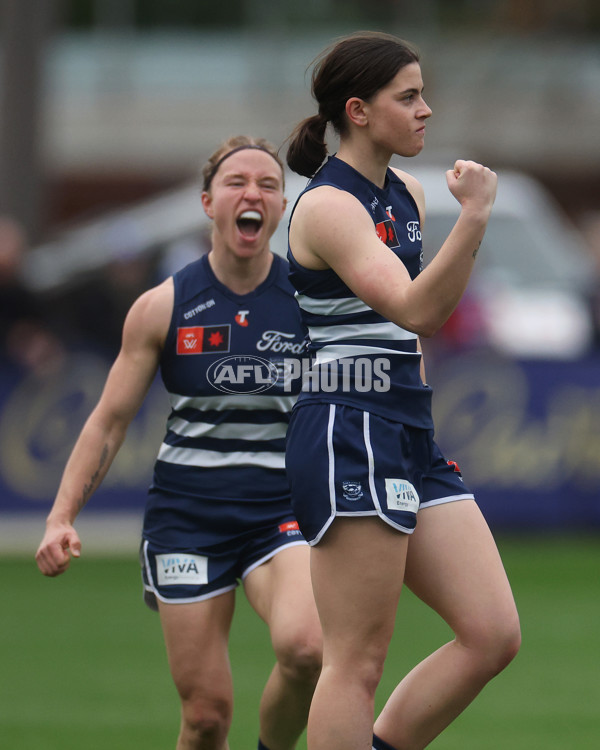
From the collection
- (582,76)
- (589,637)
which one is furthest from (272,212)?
(582,76)

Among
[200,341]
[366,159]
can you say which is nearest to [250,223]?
[200,341]

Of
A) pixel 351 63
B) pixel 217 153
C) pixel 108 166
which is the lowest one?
pixel 108 166

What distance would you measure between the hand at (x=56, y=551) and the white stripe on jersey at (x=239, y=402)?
0.65 meters

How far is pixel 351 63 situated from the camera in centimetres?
416

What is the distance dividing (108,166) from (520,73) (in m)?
7.27

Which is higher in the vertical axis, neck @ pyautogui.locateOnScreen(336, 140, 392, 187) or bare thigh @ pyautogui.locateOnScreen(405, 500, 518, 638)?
neck @ pyautogui.locateOnScreen(336, 140, 392, 187)

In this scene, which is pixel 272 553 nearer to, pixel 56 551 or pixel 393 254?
pixel 56 551

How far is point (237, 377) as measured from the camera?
199 inches

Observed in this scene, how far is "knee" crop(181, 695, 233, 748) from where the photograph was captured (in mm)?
Answer: 4863

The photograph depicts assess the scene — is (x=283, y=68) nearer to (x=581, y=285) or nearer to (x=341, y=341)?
(x=581, y=285)

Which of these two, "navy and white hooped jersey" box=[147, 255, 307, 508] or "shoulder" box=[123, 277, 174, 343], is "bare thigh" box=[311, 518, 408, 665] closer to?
"navy and white hooped jersey" box=[147, 255, 307, 508]

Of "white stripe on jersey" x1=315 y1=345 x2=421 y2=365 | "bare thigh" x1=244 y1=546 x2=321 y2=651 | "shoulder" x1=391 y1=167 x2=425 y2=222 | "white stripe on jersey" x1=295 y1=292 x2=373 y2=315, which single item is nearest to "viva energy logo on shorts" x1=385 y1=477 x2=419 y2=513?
"white stripe on jersey" x1=315 y1=345 x2=421 y2=365

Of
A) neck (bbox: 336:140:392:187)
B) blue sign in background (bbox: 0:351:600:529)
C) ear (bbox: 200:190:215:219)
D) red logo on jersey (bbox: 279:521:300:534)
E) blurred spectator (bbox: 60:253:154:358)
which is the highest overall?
neck (bbox: 336:140:392:187)

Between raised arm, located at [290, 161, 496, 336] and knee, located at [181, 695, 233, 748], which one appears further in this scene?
knee, located at [181, 695, 233, 748]
